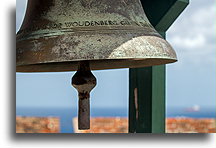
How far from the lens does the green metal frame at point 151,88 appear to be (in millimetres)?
2867

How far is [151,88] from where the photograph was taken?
294 cm

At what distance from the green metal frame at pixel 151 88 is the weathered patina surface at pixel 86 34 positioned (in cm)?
66

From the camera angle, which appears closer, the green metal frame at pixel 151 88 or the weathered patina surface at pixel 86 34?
the weathered patina surface at pixel 86 34

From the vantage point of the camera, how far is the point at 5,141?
1853 millimetres

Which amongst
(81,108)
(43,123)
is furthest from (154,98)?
(43,123)

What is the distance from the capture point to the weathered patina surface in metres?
1.89

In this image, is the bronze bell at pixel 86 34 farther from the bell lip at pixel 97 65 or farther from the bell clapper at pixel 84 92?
the bell lip at pixel 97 65

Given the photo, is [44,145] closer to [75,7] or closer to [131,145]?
[131,145]

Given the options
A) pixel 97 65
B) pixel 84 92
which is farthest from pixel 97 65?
pixel 84 92

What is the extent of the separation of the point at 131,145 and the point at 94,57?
0.34 m

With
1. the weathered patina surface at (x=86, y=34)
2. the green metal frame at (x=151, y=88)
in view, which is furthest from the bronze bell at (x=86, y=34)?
the green metal frame at (x=151, y=88)

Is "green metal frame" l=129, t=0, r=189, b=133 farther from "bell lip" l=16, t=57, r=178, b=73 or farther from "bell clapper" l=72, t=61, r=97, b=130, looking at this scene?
"bell clapper" l=72, t=61, r=97, b=130

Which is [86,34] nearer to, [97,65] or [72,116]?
[97,65]

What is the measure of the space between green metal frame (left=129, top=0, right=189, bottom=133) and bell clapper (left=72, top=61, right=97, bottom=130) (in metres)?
0.77
